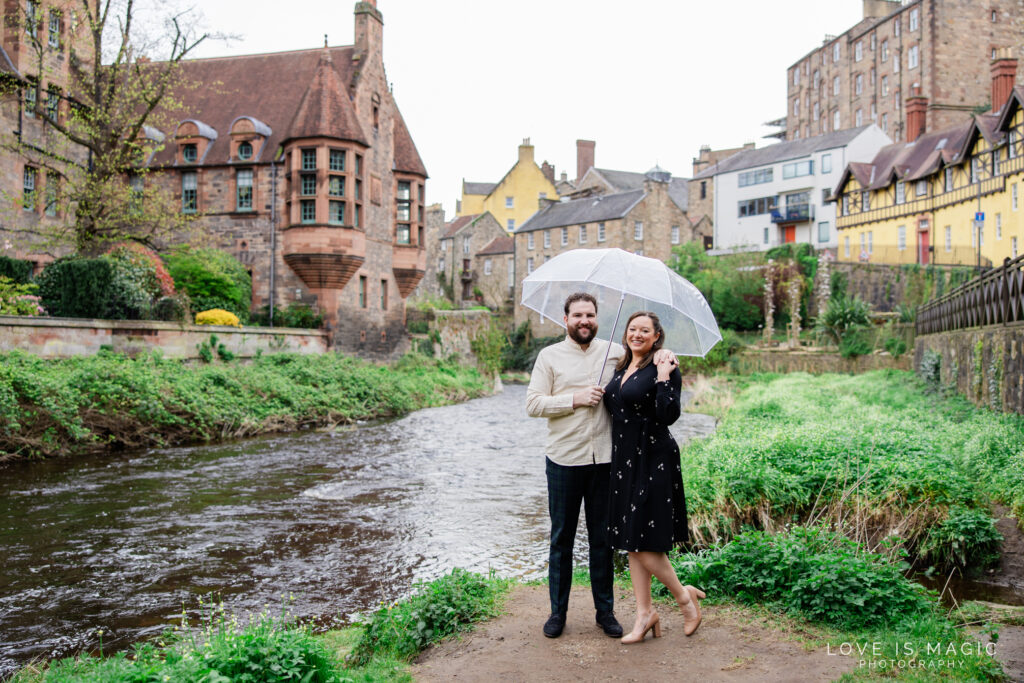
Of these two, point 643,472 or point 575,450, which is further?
point 575,450

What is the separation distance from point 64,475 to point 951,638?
41.8ft

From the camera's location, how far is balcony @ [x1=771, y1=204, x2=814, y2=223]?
51125mm

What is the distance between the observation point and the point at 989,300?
1288cm

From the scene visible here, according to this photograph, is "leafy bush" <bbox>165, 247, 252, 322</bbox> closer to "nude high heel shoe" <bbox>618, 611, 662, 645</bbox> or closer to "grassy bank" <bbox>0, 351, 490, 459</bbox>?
"grassy bank" <bbox>0, 351, 490, 459</bbox>

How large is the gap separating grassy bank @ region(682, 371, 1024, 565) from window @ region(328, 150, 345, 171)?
882 inches

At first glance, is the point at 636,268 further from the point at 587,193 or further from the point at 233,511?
the point at 587,193

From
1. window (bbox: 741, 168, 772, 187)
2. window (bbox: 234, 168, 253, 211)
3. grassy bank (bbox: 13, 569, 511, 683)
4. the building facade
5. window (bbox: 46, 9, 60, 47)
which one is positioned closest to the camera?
grassy bank (bbox: 13, 569, 511, 683)

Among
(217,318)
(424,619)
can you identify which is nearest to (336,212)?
(217,318)

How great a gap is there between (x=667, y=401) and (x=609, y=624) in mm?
1543

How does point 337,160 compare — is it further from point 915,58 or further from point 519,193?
point 915,58

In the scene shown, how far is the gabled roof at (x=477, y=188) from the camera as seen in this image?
261 ft

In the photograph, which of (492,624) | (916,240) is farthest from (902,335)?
(492,624)

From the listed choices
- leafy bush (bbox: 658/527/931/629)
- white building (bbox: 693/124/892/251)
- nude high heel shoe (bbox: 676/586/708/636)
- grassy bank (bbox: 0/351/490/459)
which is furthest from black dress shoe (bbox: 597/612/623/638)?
white building (bbox: 693/124/892/251)

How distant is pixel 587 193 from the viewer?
6353 cm
